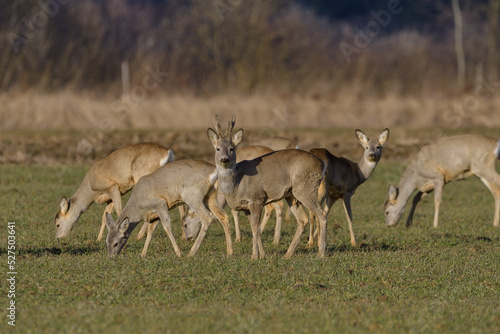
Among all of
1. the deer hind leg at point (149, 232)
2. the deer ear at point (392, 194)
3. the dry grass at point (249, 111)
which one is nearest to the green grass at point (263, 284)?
the deer hind leg at point (149, 232)

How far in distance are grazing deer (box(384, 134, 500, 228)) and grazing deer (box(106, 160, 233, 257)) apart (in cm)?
491

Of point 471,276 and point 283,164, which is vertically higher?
point 283,164

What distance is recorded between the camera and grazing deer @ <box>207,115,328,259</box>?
35.1ft

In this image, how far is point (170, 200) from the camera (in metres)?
11.3

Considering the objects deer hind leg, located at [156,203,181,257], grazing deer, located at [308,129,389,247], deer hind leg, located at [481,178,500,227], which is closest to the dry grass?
deer hind leg, located at [481,178,500,227]

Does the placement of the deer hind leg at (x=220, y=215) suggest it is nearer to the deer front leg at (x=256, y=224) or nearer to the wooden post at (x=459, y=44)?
the deer front leg at (x=256, y=224)

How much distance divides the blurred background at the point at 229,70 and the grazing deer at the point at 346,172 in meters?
16.2

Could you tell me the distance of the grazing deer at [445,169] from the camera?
15.4 m

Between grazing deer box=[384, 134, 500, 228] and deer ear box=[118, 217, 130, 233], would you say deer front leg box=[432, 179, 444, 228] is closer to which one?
grazing deer box=[384, 134, 500, 228]

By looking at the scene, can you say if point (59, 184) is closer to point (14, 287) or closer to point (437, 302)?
point (14, 287)

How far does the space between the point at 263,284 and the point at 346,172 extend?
4.11 meters

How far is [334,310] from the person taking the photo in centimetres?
809

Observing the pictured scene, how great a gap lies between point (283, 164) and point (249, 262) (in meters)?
1.47

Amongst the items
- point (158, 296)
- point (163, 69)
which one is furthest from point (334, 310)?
point (163, 69)
